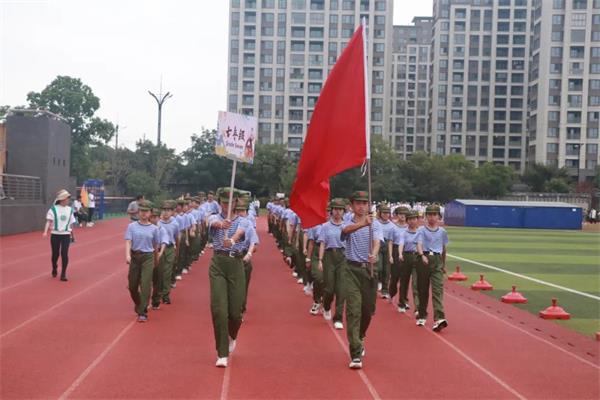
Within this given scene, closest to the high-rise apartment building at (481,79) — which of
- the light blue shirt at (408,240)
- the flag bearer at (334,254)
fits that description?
the light blue shirt at (408,240)

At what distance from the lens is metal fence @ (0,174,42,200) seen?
25.8m

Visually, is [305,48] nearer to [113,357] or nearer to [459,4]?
[459,4]

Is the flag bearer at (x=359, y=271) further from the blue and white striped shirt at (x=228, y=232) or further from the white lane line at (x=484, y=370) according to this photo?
the white lane line at (x=484, y=370)

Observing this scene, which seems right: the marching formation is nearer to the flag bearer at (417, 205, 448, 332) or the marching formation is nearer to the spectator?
the flag bearer at (417, 205, 448, 332)

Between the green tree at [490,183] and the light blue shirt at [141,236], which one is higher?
the green tree at [490,183]

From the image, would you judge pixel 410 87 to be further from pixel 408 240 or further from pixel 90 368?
Answer: pixel 90 368

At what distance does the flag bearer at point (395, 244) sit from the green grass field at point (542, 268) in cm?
243

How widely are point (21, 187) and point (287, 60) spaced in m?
72.0

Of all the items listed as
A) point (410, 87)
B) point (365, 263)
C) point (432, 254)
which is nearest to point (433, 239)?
point (432, 254)

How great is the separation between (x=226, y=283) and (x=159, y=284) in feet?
12.5

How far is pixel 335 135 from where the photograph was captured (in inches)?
290

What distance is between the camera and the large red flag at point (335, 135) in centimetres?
720

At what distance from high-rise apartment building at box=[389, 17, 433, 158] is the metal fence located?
344ft

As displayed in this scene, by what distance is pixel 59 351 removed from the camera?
7645 millimetres
